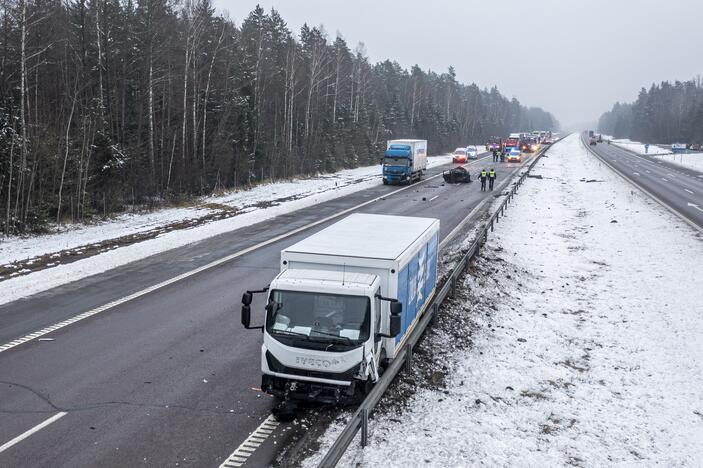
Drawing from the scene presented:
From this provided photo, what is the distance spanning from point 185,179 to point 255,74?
14.9m

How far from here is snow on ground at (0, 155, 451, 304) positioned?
16456 mm

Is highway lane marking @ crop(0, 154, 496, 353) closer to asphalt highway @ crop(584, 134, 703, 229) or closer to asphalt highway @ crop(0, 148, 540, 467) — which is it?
asphalt highway @ crop(0, 148, 540, 467)

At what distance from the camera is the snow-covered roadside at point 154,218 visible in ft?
68.5

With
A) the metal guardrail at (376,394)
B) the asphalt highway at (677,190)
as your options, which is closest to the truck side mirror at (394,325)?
the metal guardrail at (376,394)

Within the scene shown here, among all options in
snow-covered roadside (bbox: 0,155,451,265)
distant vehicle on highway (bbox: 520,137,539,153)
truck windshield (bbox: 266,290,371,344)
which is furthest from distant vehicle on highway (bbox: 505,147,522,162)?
truck windshield (bbox: 266,290,371,344)

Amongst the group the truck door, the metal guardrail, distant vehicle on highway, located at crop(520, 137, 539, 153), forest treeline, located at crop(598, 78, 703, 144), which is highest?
forest treeline, located at crop(598, 78, 703, 144)

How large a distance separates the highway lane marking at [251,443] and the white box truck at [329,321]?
0.45 metres

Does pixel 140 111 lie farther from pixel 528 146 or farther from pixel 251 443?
pixel 528 146

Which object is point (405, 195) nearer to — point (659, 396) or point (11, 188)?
point (11, 188)

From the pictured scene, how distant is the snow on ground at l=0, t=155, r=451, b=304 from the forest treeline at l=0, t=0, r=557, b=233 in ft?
6.30

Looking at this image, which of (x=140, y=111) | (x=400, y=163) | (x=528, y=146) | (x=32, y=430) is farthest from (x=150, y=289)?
(x=528, y=146)

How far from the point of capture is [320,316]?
842 cm

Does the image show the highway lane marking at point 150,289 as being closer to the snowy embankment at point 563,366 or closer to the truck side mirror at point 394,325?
the snowy embankment at point 563,366

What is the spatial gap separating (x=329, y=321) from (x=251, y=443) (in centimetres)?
207
